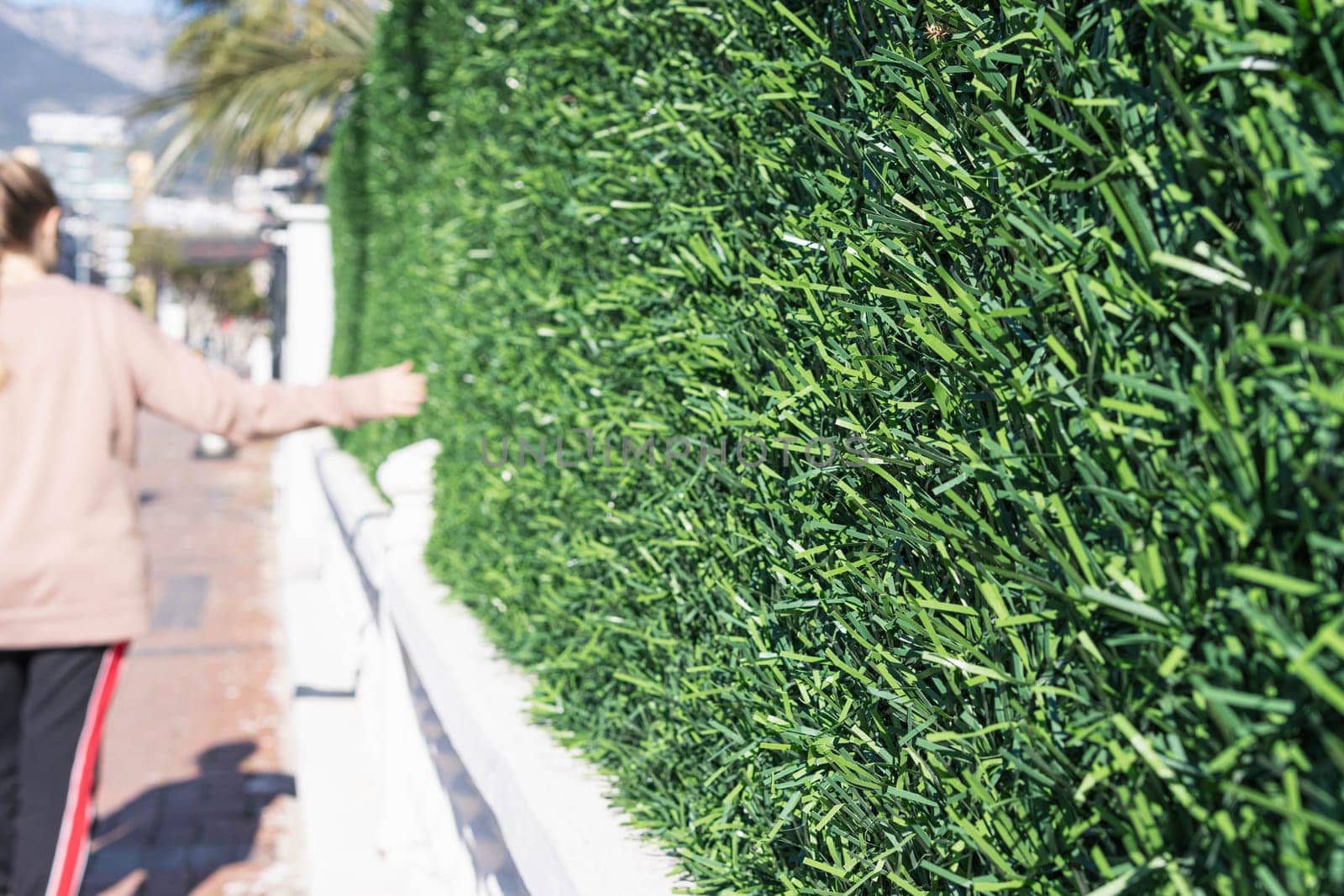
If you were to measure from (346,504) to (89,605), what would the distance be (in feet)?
12.1

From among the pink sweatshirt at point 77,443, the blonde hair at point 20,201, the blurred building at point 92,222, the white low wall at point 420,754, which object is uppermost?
the blonde hair at point 20,201

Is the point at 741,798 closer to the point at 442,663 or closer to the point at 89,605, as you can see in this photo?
the point at 442,663

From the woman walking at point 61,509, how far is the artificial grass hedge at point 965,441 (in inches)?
47.5

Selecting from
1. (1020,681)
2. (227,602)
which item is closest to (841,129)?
(1020,681)

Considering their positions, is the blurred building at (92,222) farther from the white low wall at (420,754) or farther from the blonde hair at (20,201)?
the blonde hair at (20,201)

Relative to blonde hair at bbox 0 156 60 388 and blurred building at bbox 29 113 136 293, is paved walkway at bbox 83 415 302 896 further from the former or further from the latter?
blurred building at bbox 29 113 136 293

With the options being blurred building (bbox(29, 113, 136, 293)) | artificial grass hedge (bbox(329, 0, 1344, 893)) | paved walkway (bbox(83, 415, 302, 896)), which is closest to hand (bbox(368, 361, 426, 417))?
artificial grass hedge (bbox(329, 0, 1344, 893))

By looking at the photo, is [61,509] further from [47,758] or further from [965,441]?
[965,441]

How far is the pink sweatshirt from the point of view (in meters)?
3.22

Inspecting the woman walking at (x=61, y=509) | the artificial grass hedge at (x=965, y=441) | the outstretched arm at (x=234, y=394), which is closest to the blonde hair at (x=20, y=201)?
the woman walking at (x=61, y=509)

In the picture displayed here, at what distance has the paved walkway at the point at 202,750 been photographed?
4.86 m

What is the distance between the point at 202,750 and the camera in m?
6.27

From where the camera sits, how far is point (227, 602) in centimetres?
968

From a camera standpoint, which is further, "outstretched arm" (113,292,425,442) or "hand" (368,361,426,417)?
"hand" (368,361,426,417)
